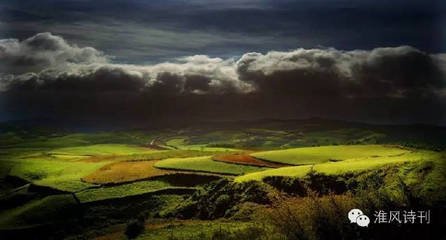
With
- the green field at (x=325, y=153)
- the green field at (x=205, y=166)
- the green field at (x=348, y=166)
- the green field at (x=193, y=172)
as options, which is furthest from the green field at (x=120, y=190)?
the green field at (x=325, y=153)

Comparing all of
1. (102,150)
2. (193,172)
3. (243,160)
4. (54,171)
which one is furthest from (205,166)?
(54,171)

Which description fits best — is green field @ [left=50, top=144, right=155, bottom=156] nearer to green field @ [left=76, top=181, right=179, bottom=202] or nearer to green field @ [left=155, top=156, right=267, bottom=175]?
green field @ [left=155, top=156, right=267, bottom=175]

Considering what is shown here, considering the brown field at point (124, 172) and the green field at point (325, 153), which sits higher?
the green field at point (325, 153)

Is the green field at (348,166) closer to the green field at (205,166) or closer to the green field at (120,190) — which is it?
the green field at (205,166)

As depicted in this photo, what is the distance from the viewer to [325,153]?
36.4ft

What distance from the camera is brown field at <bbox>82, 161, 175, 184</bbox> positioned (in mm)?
10977

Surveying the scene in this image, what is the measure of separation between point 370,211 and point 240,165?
8.21ft

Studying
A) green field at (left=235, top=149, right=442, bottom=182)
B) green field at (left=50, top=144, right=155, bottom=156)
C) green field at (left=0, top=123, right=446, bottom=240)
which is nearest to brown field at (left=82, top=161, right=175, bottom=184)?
green field at (left=0, top=123, right=446, bottom=240)

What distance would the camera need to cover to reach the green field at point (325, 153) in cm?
1092

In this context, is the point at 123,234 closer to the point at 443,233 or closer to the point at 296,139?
the point at 296,139

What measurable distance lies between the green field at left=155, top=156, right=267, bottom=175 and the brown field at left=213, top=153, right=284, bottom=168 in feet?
0.23

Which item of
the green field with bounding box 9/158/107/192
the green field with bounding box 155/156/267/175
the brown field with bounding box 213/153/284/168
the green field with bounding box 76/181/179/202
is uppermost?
the brown field with bounding box 213/153/284/168

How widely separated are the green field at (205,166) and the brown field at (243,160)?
0.23ft

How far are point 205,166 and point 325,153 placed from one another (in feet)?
6.76
